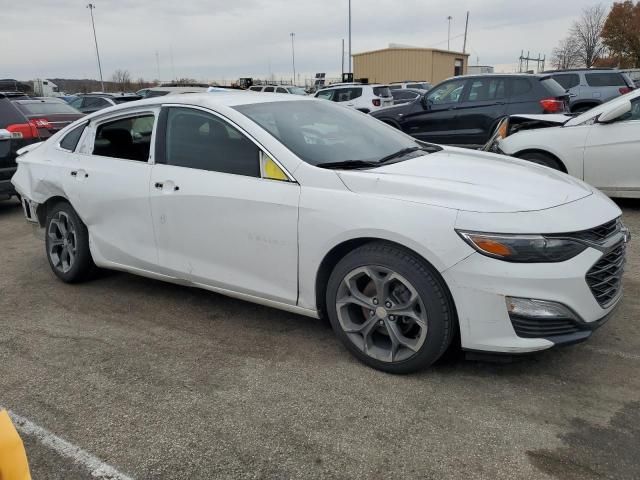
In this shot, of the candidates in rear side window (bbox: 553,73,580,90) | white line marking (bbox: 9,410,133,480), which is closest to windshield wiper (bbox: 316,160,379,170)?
white line marking (bbox: 9,410,133,480)

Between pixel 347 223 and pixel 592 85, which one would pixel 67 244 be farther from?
pixel 592 85

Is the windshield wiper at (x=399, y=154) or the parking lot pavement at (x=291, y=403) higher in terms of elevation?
the windshield wiper at (x=399, y=154)

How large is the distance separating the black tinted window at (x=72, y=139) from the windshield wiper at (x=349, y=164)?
2.40m

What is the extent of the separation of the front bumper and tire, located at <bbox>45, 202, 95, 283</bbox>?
3.13 meters

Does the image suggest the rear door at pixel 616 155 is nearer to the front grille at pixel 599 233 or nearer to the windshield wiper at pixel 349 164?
the front grille at pixel 599 233

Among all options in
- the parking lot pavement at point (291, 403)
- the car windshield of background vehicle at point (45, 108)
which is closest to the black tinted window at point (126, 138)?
the parking lot pavement at point (291, 403)

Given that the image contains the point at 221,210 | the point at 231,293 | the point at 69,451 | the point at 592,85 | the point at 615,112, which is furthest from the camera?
the point at 592,85

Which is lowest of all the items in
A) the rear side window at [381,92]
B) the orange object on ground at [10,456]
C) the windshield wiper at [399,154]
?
the orange object on ground at [10,456]

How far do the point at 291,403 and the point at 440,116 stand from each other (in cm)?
807

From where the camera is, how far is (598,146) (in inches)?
255

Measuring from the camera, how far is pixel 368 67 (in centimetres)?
4169

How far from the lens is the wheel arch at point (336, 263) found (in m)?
2.93

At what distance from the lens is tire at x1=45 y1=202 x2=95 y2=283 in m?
4.61

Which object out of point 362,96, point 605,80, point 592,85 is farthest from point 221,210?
point 362,96
